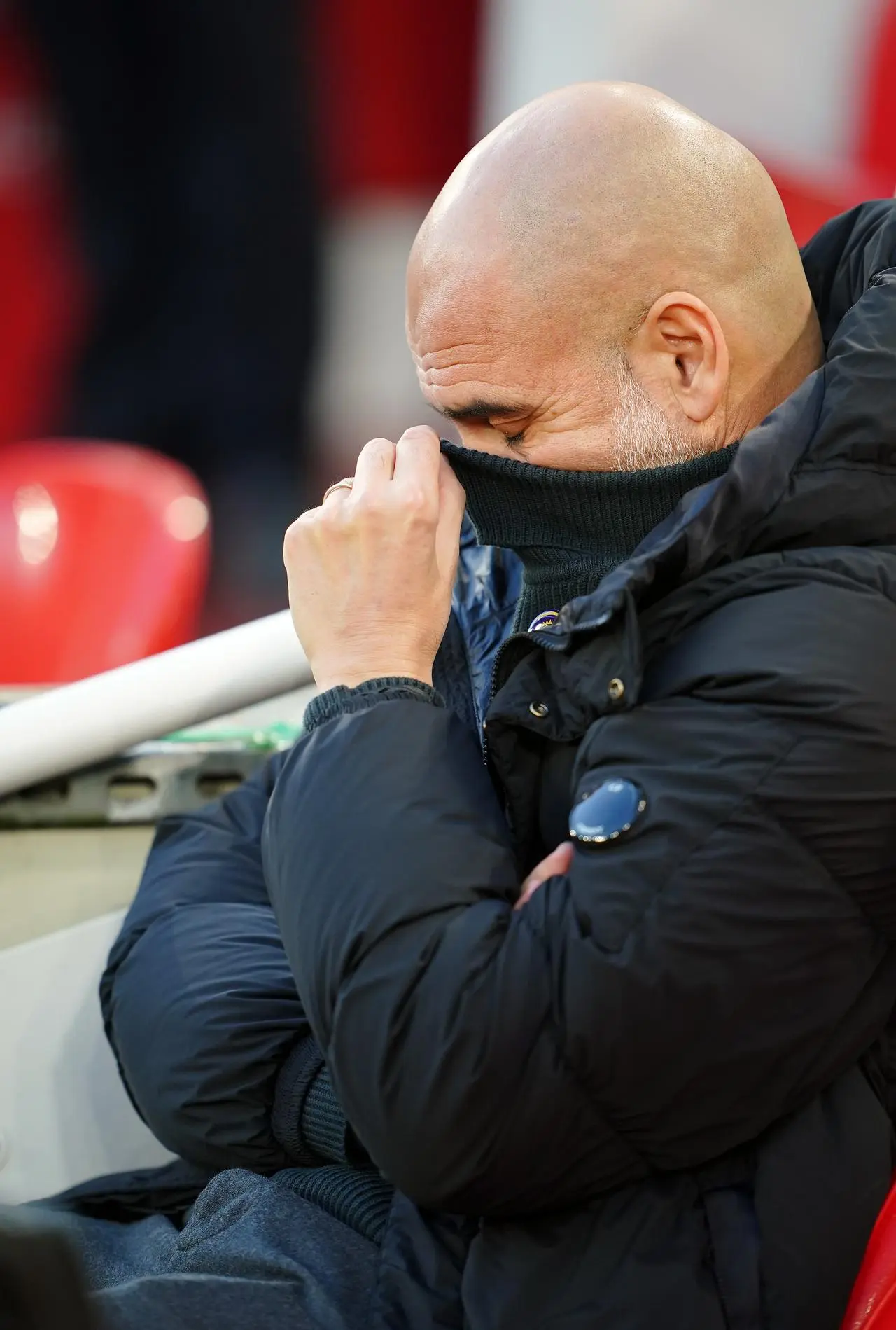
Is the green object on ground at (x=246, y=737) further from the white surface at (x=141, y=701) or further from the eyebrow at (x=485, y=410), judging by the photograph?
the eyebrow at (x=485, y=410)

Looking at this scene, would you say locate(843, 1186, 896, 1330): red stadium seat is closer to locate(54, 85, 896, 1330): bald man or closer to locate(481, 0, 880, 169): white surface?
locate(54, 85, 896, 1330): bald man

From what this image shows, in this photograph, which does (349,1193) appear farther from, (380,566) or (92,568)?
(92,568)

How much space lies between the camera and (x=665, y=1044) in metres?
0.80

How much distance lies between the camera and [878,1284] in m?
0.77

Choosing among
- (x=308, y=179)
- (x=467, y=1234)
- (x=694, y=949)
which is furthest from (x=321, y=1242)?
(x=308, y=179)

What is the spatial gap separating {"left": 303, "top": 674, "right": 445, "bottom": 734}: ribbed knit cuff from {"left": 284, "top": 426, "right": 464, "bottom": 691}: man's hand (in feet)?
0.04

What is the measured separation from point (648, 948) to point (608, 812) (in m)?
0.08

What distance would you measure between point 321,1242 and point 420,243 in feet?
2.23

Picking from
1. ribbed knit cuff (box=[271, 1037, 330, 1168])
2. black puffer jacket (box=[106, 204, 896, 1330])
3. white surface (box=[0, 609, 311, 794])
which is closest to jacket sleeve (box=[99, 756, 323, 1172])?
ribbed knit cuff (box=[271, 1037, 330, 1168])

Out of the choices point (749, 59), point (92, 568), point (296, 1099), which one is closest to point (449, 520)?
point (296, 1099)

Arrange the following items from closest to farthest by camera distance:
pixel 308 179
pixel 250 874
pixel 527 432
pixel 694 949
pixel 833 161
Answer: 1. pixel 694 949
2. pixel 527 432
3. pixel 250 874
4. pixel 833 161
5. pixel 308 179

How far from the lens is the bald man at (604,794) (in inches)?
31.7

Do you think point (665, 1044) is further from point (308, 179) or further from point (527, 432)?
point (308, 179)

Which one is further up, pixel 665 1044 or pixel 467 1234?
pixel 665 1044
